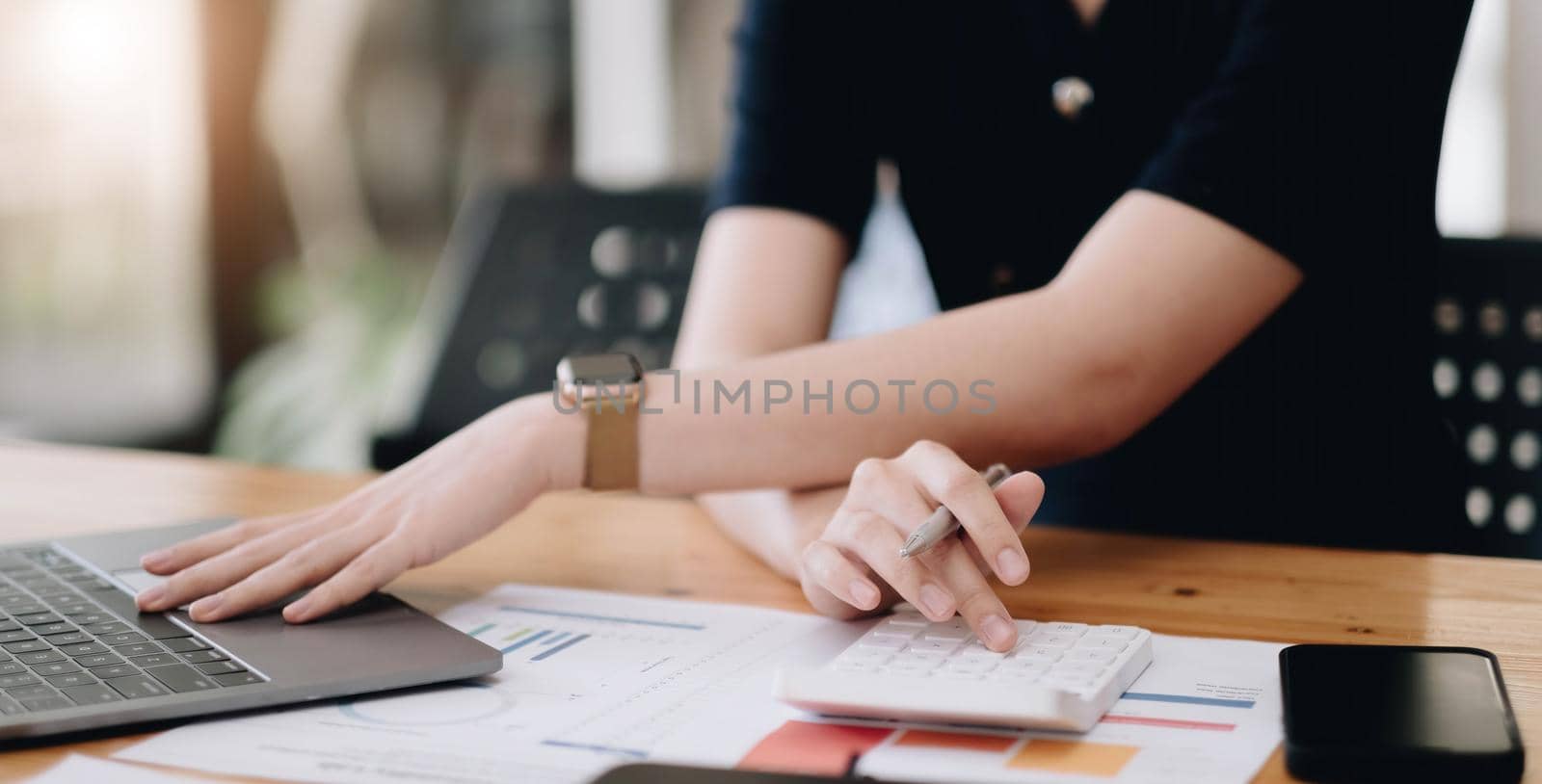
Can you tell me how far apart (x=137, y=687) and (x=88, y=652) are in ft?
0.22

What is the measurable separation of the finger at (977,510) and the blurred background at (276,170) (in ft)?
7.60

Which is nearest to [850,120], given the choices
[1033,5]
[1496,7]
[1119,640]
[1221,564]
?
[1033,5]

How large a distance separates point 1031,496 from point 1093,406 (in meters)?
0.22

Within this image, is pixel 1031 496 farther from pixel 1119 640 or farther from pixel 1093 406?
pixel 1093 406

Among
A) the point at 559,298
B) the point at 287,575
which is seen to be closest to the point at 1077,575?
the point at 287,575

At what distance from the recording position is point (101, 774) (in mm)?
526

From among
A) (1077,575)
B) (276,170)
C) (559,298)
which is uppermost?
(276,170)

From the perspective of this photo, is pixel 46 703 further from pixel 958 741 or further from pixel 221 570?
pixel 958 741

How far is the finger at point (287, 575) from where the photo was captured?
691 mm

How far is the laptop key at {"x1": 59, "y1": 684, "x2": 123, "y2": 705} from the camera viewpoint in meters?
0.57

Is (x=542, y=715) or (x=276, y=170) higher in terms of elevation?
(x=276, y=170)

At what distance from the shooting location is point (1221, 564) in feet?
2.81

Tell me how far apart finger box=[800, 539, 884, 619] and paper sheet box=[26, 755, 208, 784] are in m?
0.29

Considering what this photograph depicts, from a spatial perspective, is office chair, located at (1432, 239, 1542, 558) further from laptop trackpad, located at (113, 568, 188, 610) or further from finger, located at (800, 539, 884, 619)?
laptop trackpad, located at (113, 568, 188, 610)
